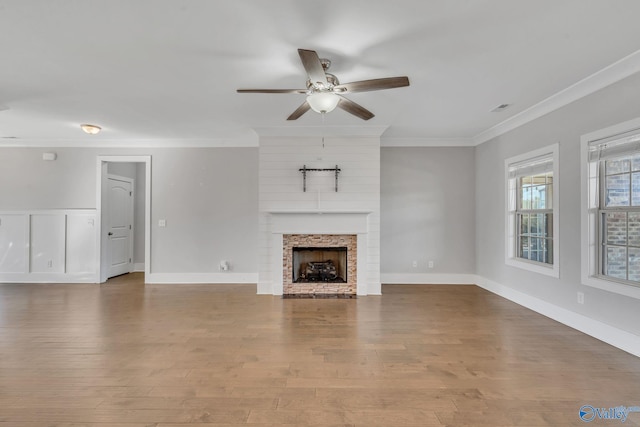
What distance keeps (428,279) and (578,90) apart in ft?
11.4

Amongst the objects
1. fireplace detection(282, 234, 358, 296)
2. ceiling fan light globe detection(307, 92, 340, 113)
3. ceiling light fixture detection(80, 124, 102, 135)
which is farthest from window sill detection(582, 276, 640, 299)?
ceiling light fixture detection(80, 124, 102, 135)

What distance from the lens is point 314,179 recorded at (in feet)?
16.5

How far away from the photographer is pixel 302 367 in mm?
2580

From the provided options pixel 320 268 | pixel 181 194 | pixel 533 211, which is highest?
pixel 181 194

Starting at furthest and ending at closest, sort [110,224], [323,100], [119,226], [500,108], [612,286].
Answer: [119,226] < [110,224] < [500,108] < [612,286] < [323,100]

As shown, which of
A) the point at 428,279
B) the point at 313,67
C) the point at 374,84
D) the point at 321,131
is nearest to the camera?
the point at 313,67

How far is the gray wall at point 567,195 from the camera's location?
2908mm

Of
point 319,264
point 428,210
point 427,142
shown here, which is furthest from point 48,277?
point 427,142

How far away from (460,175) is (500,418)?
442 centimetres

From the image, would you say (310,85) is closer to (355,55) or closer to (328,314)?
(355,55)

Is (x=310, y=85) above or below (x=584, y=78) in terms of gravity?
below

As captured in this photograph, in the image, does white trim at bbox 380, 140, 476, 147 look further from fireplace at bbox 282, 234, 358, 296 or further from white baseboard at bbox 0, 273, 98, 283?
white baseboard at bbox 0, 273, 98, 283

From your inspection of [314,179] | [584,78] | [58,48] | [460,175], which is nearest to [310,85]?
[58,48]

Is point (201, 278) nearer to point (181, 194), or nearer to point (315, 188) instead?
point (181, 194)
